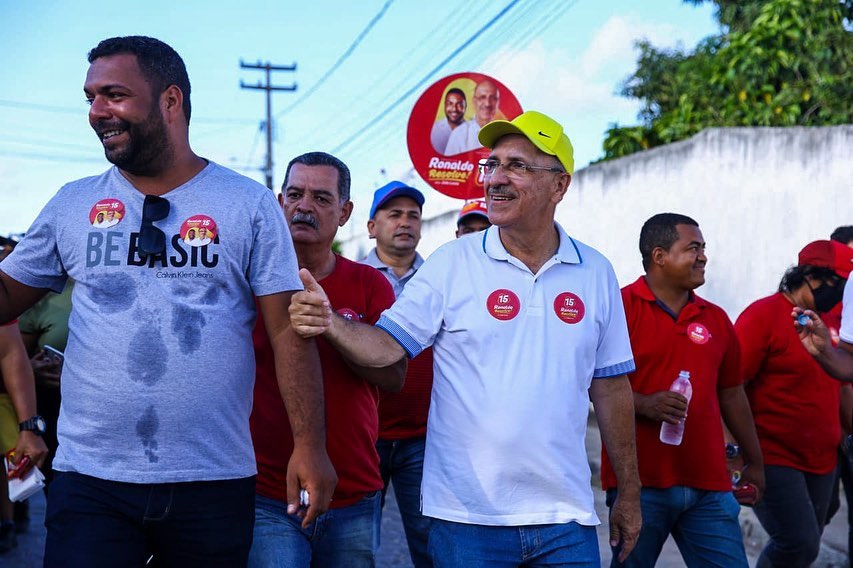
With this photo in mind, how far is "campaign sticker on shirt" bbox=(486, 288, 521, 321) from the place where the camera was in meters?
3.56

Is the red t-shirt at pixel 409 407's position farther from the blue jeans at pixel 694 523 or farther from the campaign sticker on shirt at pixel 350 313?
the campaign sticker on shirt at pixel 350 313

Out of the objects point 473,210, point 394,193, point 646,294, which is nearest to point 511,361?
point 646,294

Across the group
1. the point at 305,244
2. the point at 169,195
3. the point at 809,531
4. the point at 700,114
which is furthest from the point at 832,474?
the point at 700,114

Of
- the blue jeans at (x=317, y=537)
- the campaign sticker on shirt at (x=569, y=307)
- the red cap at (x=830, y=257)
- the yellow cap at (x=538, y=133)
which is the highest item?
the yellow cap at (x=538, y=133)

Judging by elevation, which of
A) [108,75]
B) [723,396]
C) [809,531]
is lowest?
[809,531]

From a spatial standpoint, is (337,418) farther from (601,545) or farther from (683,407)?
(601,545)

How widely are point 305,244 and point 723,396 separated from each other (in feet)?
8.11

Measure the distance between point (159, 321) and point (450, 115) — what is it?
5.88 metres

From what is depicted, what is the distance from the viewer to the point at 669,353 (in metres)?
4.96

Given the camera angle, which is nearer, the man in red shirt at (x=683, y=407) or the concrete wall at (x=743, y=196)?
the man in red shirt at (x=683, y=407)

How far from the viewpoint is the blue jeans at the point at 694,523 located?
480 cm

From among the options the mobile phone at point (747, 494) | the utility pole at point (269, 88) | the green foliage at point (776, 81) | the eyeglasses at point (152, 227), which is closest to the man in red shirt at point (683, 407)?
the mobile phone at point (747, 494)

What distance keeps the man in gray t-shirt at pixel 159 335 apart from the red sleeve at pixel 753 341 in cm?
333

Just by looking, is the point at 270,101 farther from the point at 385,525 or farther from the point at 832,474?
the point at 832,474
